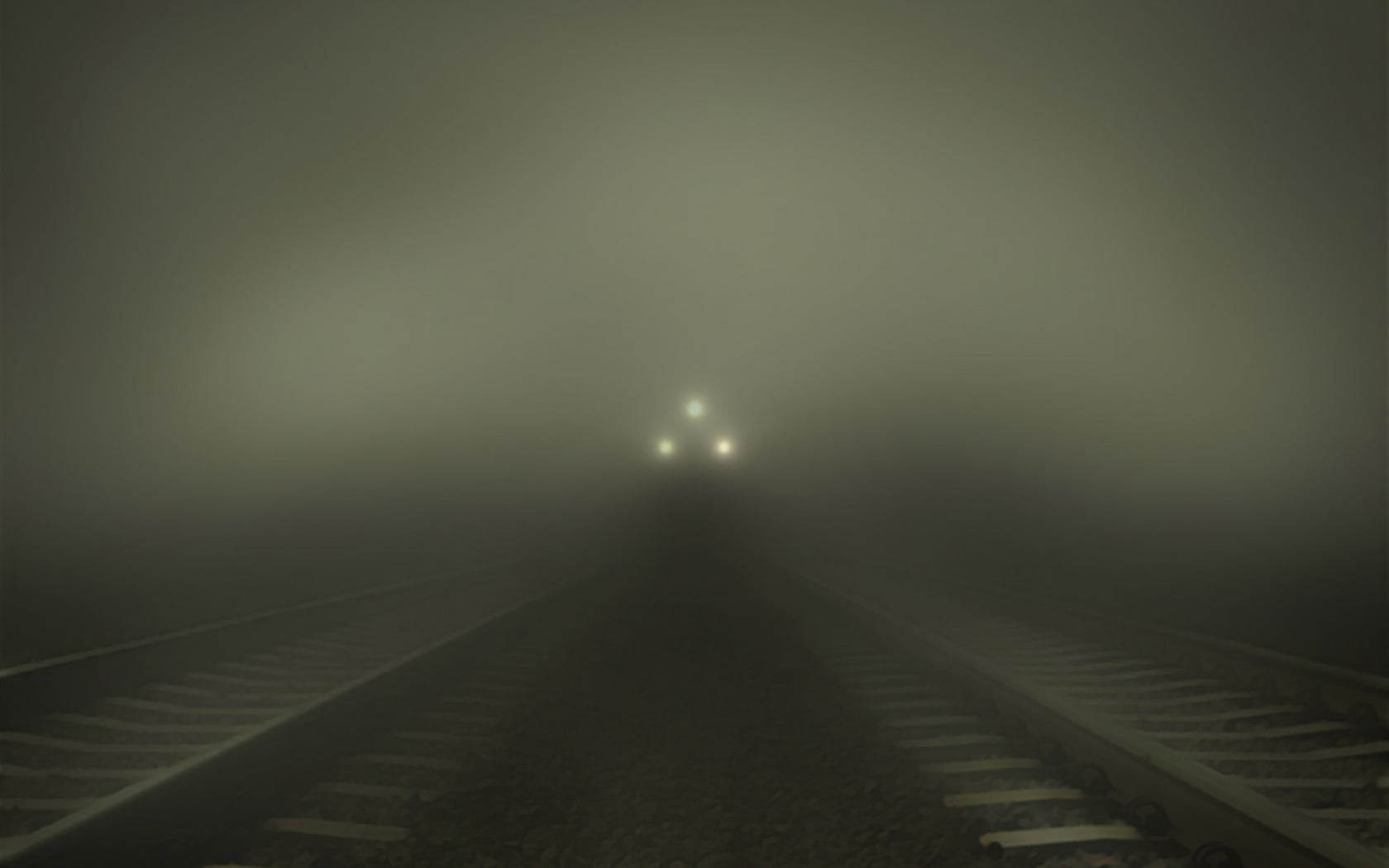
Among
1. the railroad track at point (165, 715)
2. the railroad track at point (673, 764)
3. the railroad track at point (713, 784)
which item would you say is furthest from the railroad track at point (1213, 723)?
the railroad track at point (165, 715)

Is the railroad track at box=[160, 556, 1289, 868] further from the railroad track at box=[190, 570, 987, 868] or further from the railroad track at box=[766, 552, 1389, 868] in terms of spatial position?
the railroad track at box=[766, 552, 1389, 868]

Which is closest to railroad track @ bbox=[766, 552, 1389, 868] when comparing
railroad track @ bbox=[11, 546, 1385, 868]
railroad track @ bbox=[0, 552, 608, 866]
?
railroad track @ bbox=[11, 546, 1385, 868]

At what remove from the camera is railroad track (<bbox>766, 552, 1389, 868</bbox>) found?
9.58ft

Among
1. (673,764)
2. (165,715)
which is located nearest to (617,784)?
(673,764)

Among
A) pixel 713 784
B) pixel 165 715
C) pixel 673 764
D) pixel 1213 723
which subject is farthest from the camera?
pixel 165 715

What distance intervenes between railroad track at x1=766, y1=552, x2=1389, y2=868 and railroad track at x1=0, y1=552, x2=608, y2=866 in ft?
9.81

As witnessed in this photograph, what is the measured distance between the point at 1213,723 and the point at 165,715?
5.84 meters

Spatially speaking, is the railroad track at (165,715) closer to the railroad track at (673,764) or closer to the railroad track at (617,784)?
the railroad track at (673,764)

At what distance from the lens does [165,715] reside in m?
5.23

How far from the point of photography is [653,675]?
6.53 metres

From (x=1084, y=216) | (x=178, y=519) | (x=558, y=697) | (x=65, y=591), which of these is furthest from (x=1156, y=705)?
(x=1084, y=216)

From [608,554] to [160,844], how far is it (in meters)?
19.3

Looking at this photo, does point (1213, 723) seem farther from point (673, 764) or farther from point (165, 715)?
point (165, 715)

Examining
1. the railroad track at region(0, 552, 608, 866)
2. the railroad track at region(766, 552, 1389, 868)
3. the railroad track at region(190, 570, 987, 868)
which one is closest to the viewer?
the railroad track at region(766, 552, 1389, 868)
